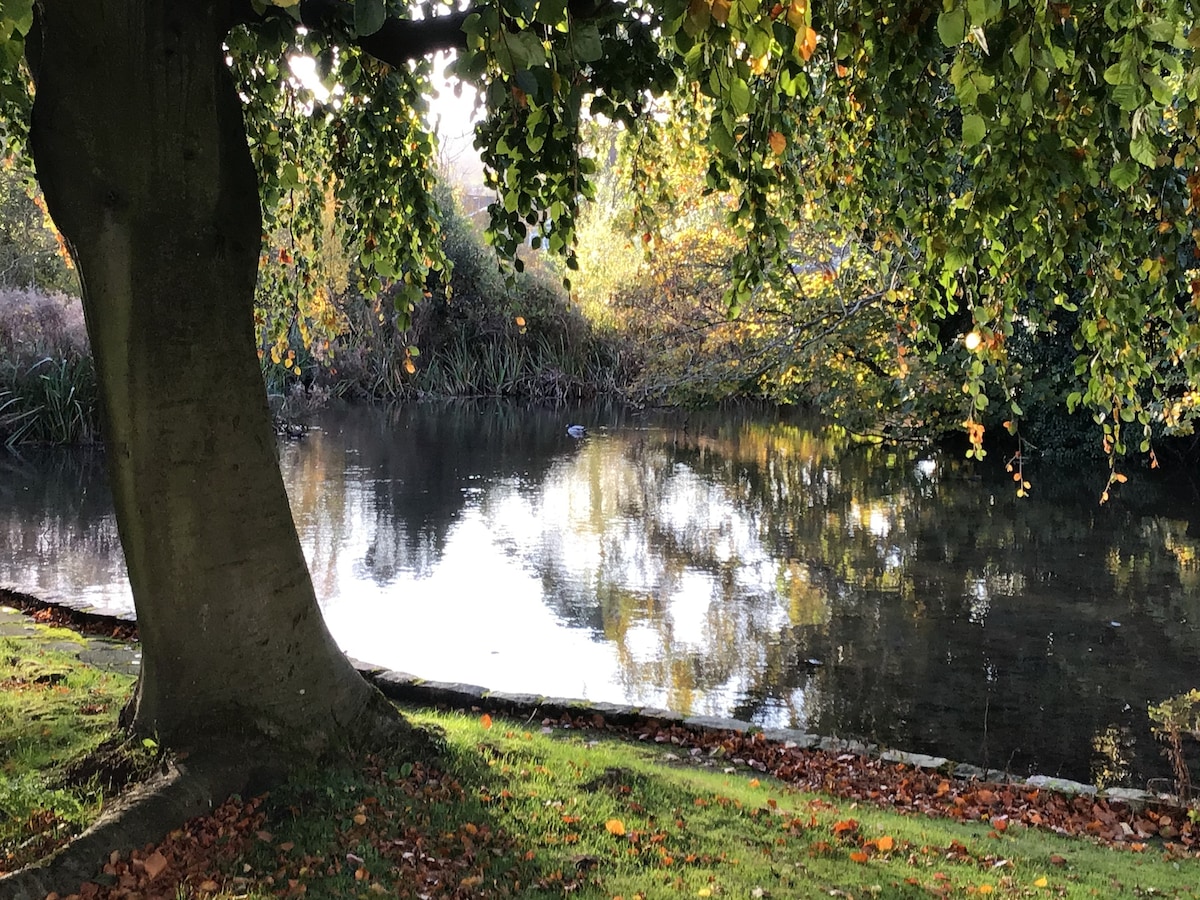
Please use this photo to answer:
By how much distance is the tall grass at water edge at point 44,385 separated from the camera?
16.2 m

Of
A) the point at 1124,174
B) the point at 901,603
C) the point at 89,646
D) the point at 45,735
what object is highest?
the point at 1124,174

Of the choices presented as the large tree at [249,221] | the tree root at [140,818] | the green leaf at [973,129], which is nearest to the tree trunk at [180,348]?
the large tree at [249,221]

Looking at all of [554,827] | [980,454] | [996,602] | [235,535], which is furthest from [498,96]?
[996,602]

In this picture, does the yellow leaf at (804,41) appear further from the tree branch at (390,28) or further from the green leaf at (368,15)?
the tree branch at (390,28)

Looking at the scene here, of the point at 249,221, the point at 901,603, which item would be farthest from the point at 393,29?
the point at 901,603

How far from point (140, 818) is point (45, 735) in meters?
1.24

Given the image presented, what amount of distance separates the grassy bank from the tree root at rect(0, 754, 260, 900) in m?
0.06

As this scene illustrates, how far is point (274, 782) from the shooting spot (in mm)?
3439

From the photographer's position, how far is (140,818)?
3.04 meters

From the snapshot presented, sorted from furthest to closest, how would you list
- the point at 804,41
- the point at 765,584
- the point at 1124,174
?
the point at 765,584, the point at 1124,174, the point at 804,41

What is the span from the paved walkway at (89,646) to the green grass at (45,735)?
0.09 m

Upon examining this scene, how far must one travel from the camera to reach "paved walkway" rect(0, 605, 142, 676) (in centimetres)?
579

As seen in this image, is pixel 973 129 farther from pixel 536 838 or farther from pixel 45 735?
pixel 45 735

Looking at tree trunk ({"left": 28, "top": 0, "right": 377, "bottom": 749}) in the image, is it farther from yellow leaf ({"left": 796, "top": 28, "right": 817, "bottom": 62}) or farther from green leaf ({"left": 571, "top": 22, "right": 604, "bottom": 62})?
yellow leaf ({"left": 796, "top": 28, "right": 817, "bottom": 62})
